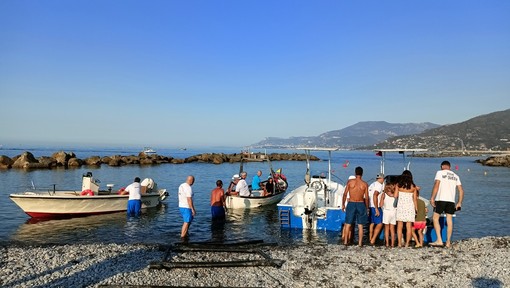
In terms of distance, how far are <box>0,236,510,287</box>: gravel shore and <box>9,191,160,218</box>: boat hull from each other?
7.36 meters

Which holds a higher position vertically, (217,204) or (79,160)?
(79,160)

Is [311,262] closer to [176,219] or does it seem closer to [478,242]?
[478,242]

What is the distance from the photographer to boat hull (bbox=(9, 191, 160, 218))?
17438mm

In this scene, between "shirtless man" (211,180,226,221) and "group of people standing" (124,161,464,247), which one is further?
"shirtless man" (211,180,226,221)

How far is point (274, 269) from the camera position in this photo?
8.63 meters

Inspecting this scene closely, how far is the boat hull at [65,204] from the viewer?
17438mm

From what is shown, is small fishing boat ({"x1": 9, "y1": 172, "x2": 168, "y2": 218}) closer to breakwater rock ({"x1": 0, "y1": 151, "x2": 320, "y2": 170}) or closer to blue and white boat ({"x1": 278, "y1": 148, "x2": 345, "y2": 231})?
blue and white boat ({"x1": 278, "y1": 148, "x2": 345, "y2": 231})

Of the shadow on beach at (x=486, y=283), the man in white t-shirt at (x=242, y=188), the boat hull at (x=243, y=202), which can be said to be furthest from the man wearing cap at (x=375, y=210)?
the man in white t-shirt at (x=242, y=188)

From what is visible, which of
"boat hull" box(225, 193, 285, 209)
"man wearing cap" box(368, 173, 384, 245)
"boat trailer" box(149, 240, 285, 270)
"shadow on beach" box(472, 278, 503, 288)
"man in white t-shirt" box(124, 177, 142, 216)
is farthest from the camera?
"boat hull" box(225, 193, 285, 209)

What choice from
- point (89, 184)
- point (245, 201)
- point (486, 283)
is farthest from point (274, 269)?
point (89, 184)

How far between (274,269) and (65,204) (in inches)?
520

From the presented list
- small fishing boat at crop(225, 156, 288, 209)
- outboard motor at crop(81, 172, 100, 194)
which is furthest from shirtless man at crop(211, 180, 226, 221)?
outboard motor at crop(81, 172, 100, 194)

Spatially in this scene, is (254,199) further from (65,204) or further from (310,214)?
(65,204)

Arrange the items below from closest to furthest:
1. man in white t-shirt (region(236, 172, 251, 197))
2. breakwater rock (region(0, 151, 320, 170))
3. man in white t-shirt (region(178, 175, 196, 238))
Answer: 1. man in white t-shirt (region(178, 175, 196, 238))
2. man in white t-shirt (region(236, 172, 251, 197))
3. breakwater rock (region(0, 151, 320, 170))
